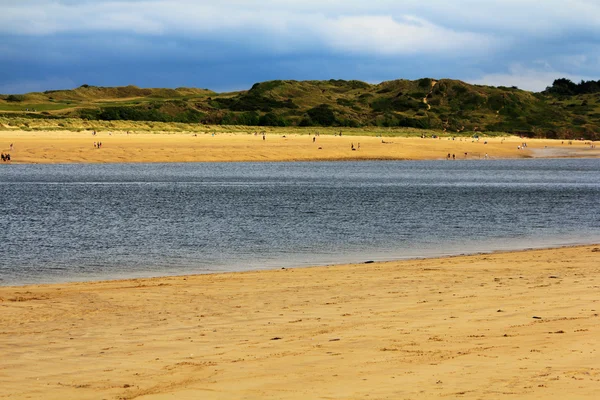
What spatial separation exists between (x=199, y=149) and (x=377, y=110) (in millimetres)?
Answer: 105526

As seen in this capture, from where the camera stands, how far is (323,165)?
8188cm

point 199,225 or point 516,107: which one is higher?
point 516,107

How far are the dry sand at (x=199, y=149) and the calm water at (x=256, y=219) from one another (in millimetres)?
9510

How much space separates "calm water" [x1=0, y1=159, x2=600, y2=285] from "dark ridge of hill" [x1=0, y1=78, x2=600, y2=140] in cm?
9349

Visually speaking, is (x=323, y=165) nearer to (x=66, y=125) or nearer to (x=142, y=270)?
(x=66, y=125)

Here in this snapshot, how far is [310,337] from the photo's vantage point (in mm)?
10555

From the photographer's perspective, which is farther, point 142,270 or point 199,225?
point 199,225

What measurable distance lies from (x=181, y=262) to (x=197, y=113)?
466 ft

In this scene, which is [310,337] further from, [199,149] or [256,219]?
[199,149]

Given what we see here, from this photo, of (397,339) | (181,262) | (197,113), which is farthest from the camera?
(197,113)

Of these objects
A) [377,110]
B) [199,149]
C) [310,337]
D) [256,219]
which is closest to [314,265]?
[310,337]

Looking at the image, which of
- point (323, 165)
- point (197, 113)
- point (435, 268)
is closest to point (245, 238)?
point (435, 268)

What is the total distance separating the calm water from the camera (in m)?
21.4

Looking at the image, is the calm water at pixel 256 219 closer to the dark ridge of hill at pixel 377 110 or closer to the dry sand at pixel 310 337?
the dry sand at pixel 310 337
